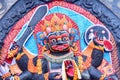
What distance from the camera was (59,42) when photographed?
22.1 feet

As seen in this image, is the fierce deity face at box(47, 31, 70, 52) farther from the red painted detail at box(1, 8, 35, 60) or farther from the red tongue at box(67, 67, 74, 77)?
the red painted detail at box(1, 8, 35, 60)

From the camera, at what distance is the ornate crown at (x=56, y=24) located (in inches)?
268

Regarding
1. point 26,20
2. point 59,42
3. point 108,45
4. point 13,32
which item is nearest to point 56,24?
point 59,42

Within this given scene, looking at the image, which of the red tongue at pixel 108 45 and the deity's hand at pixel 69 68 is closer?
the deity's hand at pixel 69 68

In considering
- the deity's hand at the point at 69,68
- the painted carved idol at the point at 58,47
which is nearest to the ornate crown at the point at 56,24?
the painted carved idol at the point at 58,47

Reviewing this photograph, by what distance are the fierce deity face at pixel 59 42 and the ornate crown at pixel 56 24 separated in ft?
0.22

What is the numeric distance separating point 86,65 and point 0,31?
0.90 meters

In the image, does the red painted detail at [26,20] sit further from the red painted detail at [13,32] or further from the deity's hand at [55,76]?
the deity's hand at [55,76]

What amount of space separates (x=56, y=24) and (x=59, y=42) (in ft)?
0.62

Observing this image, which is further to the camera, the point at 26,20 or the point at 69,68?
the point at 26,20

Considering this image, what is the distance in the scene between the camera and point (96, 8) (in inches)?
272

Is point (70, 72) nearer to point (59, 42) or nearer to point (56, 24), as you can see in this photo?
point (59, 42)

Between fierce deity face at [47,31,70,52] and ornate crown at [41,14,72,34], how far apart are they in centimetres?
7

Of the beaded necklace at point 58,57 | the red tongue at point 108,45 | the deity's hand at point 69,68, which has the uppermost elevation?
the red tongue at point 108,45
